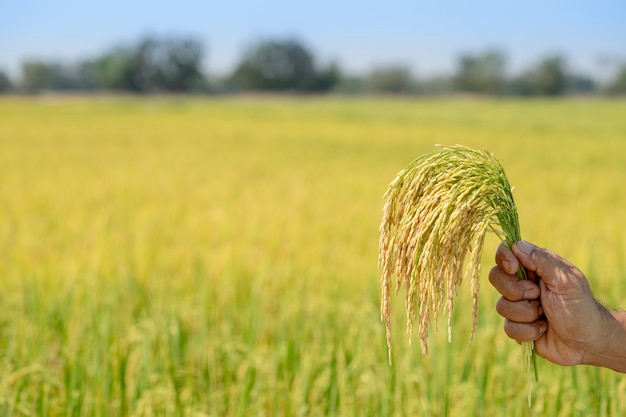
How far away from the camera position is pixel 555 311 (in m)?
1.49

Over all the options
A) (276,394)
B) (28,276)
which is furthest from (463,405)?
(28,276)

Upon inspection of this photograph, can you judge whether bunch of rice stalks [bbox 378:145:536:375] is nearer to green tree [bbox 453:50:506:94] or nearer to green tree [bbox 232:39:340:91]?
green tree [bbox 232:39:340:91]

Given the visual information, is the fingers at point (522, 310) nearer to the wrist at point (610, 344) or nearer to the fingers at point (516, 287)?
the fingers at point (516, 287)

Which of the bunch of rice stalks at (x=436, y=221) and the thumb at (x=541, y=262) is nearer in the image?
the bunch of rice stalks at (x=436, y=221)

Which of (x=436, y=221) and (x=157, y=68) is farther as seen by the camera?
(x=157, y=68)

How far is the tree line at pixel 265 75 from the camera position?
9244 centimetres

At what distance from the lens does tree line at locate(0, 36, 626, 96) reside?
9244 centimetres

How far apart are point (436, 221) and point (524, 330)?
0.47m

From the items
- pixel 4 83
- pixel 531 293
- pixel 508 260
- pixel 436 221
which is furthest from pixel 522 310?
pixel 4 83

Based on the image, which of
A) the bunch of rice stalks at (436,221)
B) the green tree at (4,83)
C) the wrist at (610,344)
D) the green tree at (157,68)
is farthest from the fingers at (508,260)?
the green tree at (4,83)

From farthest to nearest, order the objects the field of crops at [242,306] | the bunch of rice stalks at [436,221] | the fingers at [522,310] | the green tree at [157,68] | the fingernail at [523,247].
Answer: the green tree at [157,68]
the field of crops at [242,306]
the fingers at [522,310]
the fingernail at [523,247]
the bunch of rice stalks at [436,221]

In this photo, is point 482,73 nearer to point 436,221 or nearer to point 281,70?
point 281,70

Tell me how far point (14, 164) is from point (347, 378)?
9.67m

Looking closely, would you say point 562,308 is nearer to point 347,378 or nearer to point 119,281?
point 347,378
